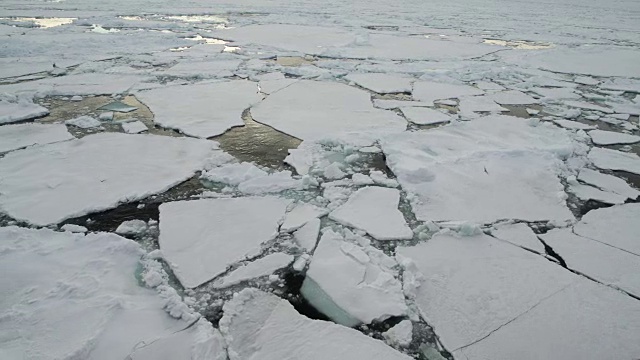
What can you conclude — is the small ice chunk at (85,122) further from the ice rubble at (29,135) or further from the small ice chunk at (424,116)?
the small ice chunk at (424,116)

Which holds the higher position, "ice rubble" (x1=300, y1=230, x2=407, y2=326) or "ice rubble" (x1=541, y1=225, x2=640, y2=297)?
"ice rubble" (x1=541, y1=225, x2=640, y2=297)

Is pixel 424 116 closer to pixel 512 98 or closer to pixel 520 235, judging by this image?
pixel 512 98

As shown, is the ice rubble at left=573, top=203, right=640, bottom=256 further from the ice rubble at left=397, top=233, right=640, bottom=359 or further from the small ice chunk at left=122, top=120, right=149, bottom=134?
the small ice chunk at left=122, top=120, right=149, bottom=134

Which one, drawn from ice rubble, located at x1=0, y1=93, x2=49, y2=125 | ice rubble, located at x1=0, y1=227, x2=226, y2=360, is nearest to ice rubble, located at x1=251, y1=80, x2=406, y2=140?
ice rubble, located at x1=0, y1=227, x2=226, y2=360

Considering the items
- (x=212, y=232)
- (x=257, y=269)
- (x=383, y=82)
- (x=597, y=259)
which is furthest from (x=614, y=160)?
(x=212, y=232)

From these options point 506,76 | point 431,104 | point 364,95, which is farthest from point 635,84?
point 364,95

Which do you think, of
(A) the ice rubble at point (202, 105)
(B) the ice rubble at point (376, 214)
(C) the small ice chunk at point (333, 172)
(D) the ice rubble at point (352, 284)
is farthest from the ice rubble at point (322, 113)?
(D) the ice rubble at point (352, 284)
